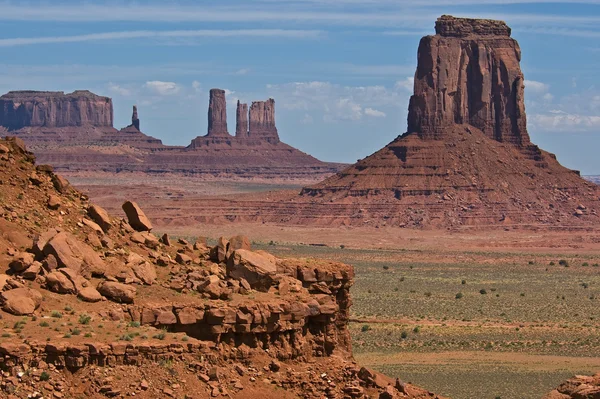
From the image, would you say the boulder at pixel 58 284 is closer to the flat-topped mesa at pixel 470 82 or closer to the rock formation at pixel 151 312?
the rock formation at pixel 151 312

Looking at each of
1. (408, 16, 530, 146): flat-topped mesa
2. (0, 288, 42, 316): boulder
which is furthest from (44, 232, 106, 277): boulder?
(408, 16, 530, 146): flat-topped mesa

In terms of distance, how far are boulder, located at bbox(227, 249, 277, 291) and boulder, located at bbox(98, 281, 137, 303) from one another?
194cm

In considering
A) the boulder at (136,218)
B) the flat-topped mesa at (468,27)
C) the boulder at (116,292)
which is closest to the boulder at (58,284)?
the boulder at (116,292)

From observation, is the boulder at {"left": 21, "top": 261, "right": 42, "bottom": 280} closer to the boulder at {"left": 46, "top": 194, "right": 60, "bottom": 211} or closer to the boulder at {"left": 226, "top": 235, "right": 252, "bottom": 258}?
the boulder at {"left": 46, "top": 194, "right": 60, "bottom": 211}

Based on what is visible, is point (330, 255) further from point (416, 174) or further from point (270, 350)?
point (270, 350)

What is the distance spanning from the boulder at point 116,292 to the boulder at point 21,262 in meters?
1.00

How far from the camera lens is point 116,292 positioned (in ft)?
63.8

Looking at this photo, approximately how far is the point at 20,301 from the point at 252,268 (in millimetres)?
3841

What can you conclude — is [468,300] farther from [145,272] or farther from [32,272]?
[32,272]

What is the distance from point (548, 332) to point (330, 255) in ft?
169

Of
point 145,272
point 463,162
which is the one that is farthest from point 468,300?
point 463,162

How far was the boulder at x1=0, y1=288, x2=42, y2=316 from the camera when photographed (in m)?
18.1

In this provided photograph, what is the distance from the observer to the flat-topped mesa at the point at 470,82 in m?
156

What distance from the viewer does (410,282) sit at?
3450 inches
